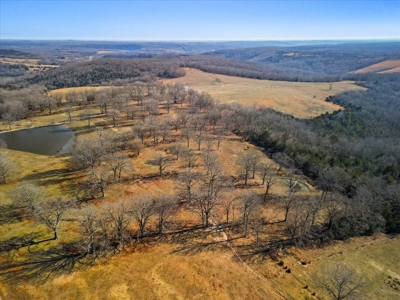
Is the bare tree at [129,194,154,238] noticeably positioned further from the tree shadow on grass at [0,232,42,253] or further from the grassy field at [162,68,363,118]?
the grassy field at [162,68,363,118]

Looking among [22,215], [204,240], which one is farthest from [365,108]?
[22,215]

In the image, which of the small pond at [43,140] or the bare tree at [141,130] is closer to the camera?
the small pond at [43,140]

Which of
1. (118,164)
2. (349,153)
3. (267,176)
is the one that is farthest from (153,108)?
(349,153)

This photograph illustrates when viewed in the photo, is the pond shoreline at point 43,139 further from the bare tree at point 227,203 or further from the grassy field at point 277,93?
the grassy field at point 277,93

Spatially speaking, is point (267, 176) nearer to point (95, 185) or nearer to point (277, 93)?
point (95, 185)

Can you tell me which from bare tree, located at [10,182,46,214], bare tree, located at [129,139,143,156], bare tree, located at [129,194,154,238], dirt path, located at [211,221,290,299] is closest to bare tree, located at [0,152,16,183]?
bare tree, located at [10,182,46,214]

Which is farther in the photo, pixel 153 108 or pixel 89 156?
pixel 153 108

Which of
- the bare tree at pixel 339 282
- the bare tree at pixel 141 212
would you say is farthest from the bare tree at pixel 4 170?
the bare tree at pixel 339 282
